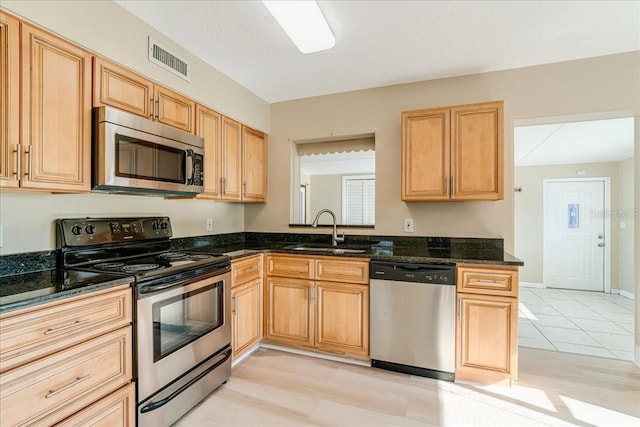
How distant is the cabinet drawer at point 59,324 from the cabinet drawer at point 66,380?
37 millimetres

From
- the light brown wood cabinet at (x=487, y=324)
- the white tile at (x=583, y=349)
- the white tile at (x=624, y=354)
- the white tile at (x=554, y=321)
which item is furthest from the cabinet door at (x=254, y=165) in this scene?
the white tile at (x=624, y=354)

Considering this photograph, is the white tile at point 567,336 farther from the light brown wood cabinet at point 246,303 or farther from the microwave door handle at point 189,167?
the microwave door handle at point 189,167

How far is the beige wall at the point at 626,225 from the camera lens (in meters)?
4.66

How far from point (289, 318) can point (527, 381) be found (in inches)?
75.0

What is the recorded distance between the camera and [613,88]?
95.2 inches

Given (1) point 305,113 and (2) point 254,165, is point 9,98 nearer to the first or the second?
(2) point 254,165

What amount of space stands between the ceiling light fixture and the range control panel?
168cm

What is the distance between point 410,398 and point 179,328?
5.19ft

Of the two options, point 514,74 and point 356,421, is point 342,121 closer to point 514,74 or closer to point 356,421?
point 514,74

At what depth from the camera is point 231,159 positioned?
2.86 metres

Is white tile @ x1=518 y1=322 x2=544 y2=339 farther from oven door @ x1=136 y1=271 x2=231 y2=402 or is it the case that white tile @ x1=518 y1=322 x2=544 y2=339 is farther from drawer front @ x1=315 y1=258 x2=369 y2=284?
oven door @ x1=136 y1=271 x2=231 y2=402

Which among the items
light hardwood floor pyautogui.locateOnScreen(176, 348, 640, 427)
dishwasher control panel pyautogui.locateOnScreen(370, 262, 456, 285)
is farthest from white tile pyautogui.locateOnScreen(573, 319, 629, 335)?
dishwasher control panel pyautogui.locateOnScreen(370, 262, 456, 285)

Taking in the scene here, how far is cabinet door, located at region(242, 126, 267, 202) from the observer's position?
308cm

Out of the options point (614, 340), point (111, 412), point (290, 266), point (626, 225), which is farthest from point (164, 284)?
point (626, 225)
